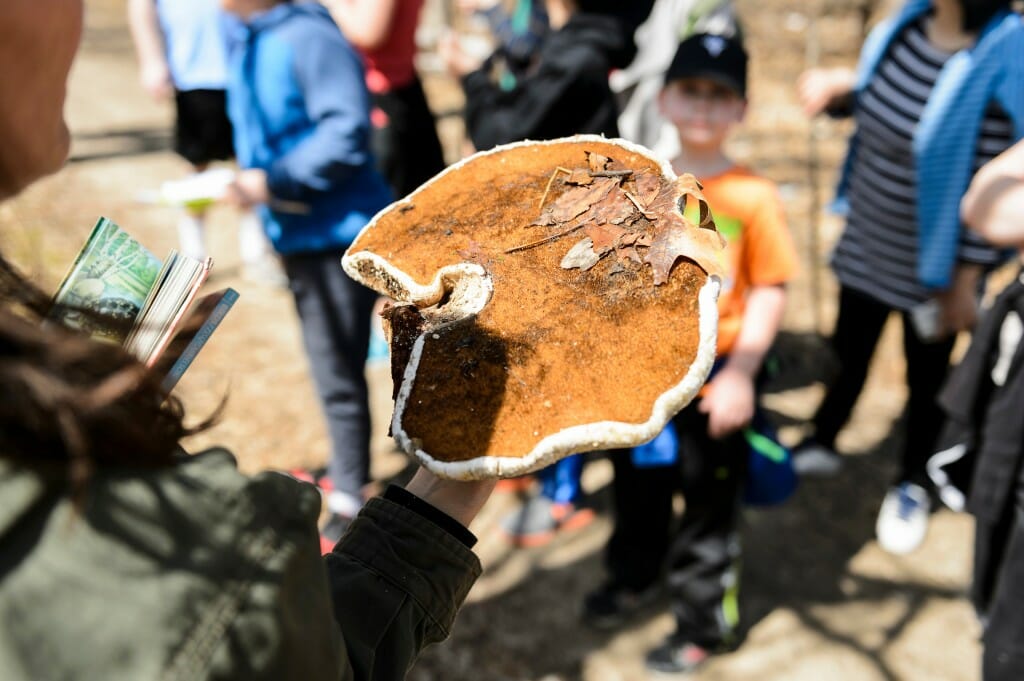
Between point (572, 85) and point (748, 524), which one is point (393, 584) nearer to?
point (572, 85)

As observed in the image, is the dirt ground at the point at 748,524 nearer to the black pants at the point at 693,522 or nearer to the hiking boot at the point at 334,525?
the black pants at the point at 693,522

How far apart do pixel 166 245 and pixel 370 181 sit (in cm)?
298

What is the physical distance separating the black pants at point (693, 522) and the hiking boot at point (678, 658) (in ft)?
0.13

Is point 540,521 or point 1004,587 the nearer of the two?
point 1004,587

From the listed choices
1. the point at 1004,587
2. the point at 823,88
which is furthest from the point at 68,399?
the point at 823,88

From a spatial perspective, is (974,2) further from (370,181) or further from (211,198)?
(211,198)

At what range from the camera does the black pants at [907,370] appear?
2922 millimetres

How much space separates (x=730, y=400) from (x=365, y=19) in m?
1.97

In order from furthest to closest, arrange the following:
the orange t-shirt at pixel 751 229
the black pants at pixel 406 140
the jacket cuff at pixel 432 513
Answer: the black pants at pixel 406 140 < the orange t-shirt at pixel 751 229 < the jacket cuff at pixel 432 513

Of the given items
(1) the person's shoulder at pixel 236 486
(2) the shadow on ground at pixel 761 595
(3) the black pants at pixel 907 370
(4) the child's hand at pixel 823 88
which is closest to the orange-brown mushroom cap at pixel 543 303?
(1) the person's shoulder at pixel 236 486

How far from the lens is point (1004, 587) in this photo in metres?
1.82

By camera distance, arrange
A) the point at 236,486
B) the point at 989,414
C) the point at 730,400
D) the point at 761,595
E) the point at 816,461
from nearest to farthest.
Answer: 1. the point at 236,486
2. the point at 989,414
3. the point at 730,400
4. the point at 761,595
5. the point at 816,461

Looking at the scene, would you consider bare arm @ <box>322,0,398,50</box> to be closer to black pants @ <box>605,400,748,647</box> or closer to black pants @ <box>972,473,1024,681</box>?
black pants @ <box>605,400,748,647</box>

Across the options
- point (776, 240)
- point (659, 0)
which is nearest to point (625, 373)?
point (776, 240)
